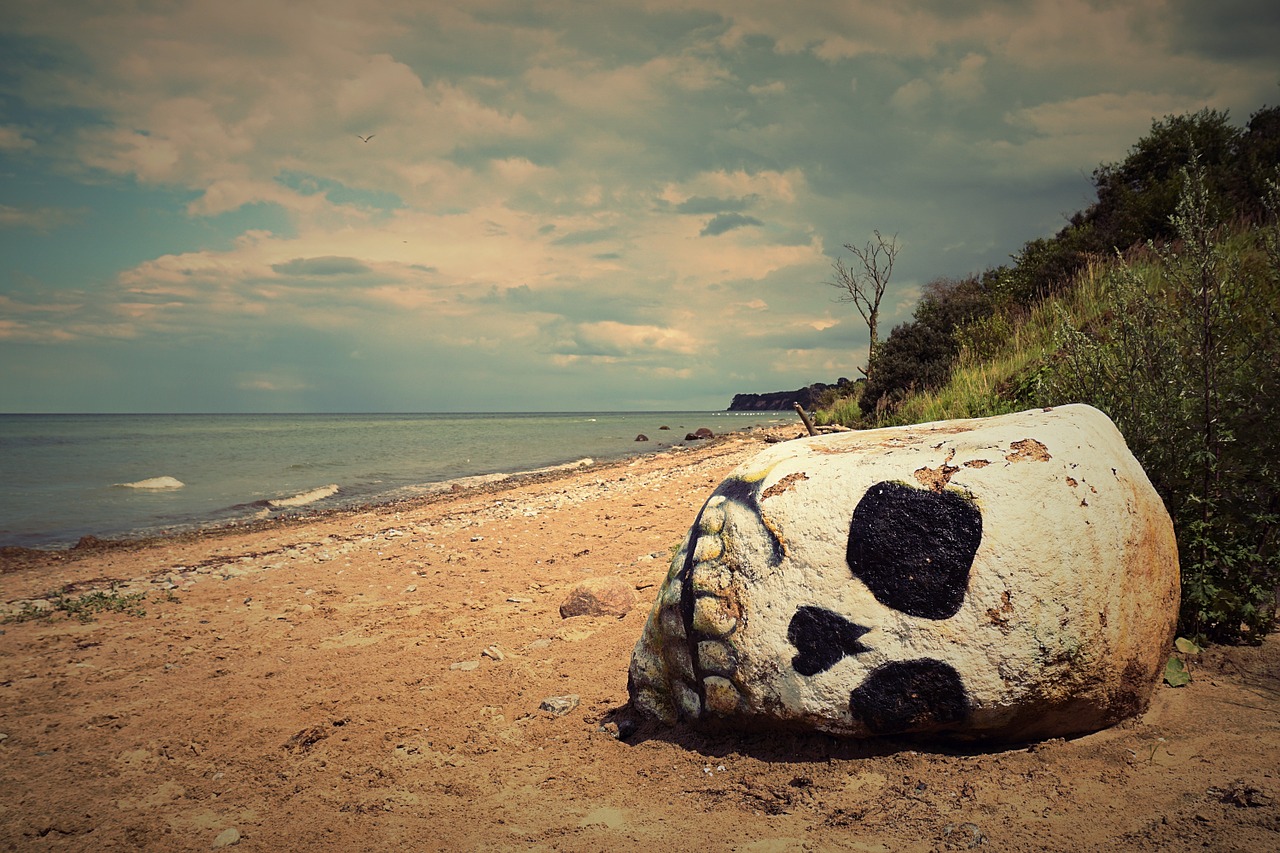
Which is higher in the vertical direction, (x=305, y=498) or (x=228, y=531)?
(x=305, y=498)

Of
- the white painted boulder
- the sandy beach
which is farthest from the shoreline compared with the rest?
the white painted boulder

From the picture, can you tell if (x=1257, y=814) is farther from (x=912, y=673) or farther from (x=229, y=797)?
(x=229, y=797)

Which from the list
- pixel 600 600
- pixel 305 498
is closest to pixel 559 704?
pixel 600 600

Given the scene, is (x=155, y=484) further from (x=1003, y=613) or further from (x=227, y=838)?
(x=1003, y=613)

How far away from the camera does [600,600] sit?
19.0 ft

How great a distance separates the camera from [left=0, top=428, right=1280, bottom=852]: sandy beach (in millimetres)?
2566

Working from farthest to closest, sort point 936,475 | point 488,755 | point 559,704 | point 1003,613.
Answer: point 559,704 → point 488,755 → point 936,475 → point 1003,613

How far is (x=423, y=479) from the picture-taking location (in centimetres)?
2150

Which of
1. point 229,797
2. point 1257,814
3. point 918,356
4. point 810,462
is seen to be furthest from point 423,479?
point 1257,814

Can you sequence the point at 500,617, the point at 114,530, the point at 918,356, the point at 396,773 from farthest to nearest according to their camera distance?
the point at 918,356, the point at 114,530, the point at 500,617, the point at 396,773

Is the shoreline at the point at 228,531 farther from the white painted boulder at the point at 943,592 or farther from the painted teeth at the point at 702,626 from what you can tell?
the white painted boulder at the point at 943,592

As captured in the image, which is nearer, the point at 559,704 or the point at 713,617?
the point at 713,617

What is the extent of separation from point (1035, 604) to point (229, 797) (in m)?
4.36

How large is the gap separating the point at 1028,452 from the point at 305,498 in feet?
60.8
